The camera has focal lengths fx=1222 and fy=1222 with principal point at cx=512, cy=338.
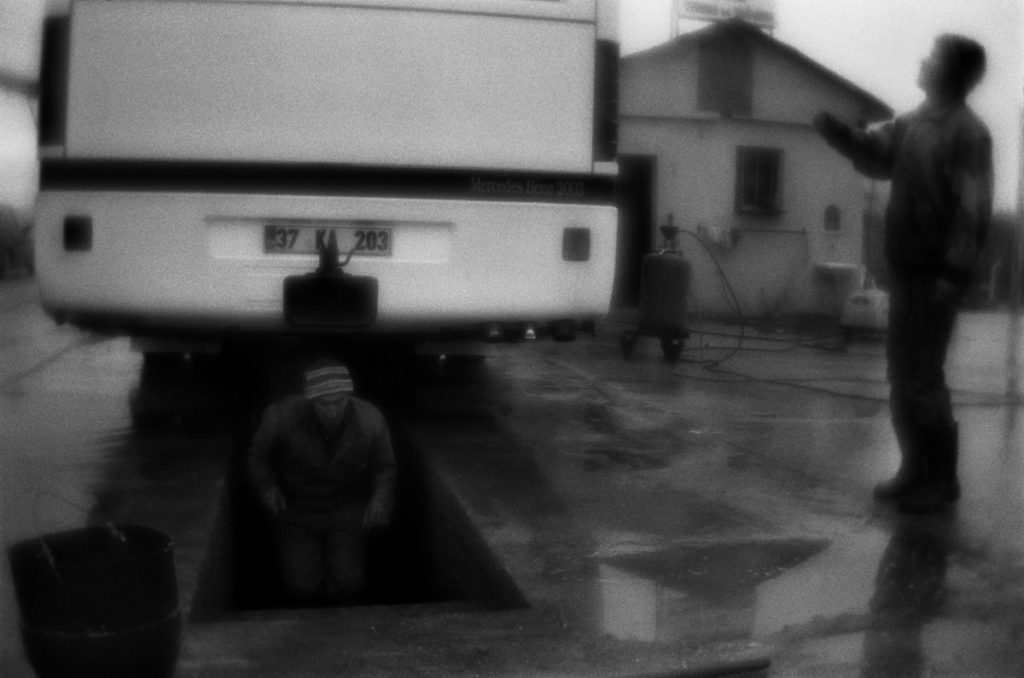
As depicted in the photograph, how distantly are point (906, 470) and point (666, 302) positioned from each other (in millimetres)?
6719

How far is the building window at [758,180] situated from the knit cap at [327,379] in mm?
17697

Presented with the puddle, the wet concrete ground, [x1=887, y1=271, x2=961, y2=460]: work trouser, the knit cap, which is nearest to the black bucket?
the wet concrete ground

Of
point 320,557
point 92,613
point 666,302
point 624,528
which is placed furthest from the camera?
point 666,302

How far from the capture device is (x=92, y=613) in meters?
2.91

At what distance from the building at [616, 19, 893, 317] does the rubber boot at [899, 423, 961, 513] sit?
53.8 ft

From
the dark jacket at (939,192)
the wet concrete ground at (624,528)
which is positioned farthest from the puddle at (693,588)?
the dark jacket at (939,192)

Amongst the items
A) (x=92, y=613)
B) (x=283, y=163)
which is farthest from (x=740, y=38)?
(x=92, y=613)

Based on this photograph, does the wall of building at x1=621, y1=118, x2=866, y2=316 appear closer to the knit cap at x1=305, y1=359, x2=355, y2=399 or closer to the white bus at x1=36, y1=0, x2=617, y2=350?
the white bus at x1=36, y1=0, x2=617, y2=350

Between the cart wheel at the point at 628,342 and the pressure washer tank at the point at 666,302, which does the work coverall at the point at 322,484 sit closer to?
the pressure washer tank at the point at 666,302

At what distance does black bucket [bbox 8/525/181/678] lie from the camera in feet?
9.53

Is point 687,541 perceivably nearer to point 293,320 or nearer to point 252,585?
point 293,320

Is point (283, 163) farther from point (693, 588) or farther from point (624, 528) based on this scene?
point (693, 588)

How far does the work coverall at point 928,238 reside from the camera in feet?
16.1

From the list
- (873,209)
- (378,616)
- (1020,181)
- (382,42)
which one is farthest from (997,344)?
(378,616)
